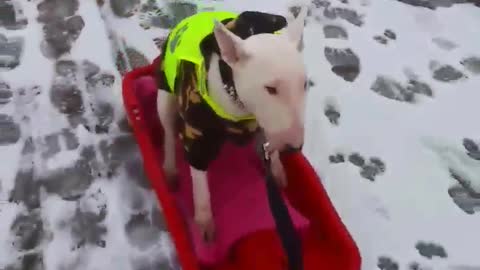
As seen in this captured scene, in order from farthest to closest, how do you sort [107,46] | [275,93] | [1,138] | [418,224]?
[107,46] < [1,138] < [418,224] < [275,93]

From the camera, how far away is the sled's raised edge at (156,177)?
951mm

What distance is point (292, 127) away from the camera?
2.66 feet

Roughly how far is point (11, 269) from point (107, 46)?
56cm

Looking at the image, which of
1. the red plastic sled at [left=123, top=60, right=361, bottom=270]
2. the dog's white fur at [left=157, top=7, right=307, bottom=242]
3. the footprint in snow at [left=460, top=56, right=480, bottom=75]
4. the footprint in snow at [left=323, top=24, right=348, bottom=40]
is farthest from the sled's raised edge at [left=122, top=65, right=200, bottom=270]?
the footprint in snow at [left=460, top=56, right=480, bottom=75]

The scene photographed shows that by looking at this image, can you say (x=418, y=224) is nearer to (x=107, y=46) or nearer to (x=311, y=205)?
(x=311, y=205)

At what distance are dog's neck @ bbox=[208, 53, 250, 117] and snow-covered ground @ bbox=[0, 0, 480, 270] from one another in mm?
271

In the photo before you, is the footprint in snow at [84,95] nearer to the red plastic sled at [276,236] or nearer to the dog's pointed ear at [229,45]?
the red plastic sled at [276,236]

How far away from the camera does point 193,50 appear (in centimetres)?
96

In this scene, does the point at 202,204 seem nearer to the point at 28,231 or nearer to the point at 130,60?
the point at 28,231

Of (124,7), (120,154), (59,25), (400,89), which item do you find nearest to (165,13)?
(124,7)

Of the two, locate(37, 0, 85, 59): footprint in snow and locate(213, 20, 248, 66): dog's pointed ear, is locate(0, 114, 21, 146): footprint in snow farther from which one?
locate(213, 20, 248, 66): dog's pointed ear

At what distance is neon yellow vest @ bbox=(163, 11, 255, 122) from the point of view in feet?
2.98

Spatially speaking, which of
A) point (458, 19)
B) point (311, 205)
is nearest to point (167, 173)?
point (311, 205)

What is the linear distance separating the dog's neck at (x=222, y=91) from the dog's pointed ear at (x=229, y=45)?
0.13ft
